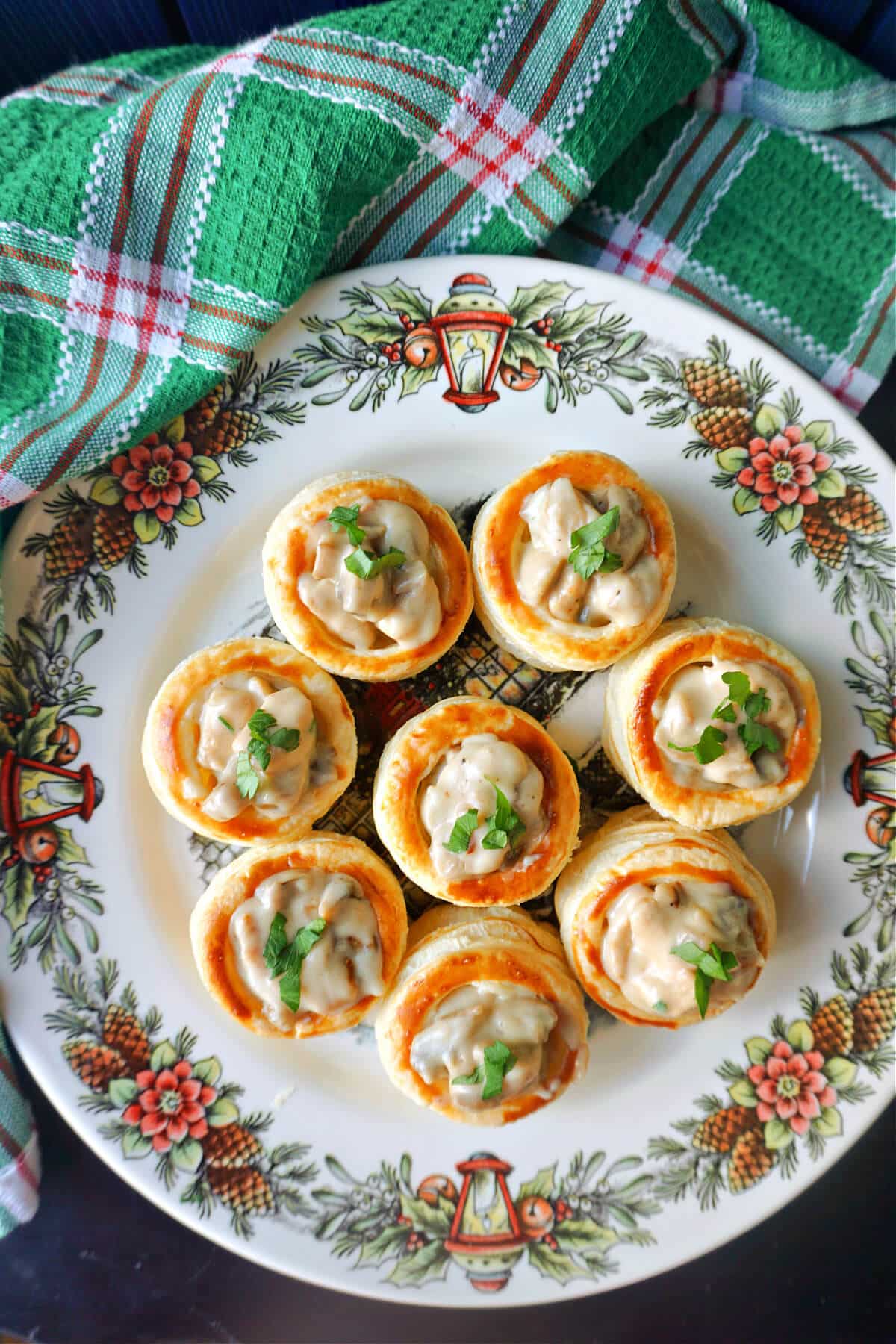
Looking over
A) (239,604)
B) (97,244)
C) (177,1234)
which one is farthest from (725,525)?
(177,1234)

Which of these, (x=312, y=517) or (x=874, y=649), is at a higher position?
(x=874, y=649)

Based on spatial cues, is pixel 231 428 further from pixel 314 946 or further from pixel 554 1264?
pixel 554 1264

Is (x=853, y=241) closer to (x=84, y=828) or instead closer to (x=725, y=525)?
(x=725, y=525)

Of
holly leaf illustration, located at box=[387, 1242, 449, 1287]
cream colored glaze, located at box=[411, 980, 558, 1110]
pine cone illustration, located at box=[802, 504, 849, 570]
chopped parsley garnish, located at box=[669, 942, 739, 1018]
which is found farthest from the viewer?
pine cone illustration, located at box=[802, 504, 849, 570]

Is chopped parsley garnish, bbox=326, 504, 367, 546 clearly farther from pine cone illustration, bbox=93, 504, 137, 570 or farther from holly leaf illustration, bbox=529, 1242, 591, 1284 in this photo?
holly leaf illustration, bbox=529, 1242, 591, 1284

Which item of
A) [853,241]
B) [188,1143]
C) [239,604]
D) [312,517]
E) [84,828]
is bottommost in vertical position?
[188,1143]

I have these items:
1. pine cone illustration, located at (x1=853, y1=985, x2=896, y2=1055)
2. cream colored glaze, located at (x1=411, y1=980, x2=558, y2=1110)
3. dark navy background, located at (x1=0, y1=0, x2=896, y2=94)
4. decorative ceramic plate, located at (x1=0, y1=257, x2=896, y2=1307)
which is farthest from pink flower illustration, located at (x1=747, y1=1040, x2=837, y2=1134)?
dark navy background, located at (x1=0, y1=0, x2=896, y2=94)
